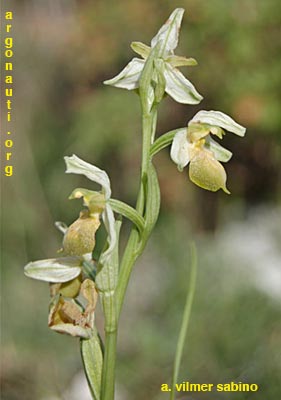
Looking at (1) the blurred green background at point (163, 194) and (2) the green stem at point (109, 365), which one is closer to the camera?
(2) the green stem at point (109, 365)

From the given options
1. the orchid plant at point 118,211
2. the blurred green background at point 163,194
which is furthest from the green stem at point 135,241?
the blurred green background at point 163,194

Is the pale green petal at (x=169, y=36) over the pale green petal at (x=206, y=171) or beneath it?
over

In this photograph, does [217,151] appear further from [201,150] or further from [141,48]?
[141,48]

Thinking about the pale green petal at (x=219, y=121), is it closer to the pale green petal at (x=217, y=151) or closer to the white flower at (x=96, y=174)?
the pale green petal at (x=217, y=151)

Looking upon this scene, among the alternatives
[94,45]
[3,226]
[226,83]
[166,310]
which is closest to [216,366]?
[166,310]

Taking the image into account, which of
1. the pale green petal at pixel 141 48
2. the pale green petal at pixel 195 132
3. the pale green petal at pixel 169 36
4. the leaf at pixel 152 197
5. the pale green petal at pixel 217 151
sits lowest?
the leaf at pixel 152 197

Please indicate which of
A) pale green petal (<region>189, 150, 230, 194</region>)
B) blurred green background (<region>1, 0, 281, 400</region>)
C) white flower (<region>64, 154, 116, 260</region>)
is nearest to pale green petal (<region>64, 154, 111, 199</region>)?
white flower (<region>64, 154, 116, 260</region>)

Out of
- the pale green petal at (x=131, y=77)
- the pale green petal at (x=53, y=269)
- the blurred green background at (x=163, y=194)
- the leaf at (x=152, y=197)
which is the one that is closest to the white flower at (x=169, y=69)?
the pale green petal at (x=131, y=77)
